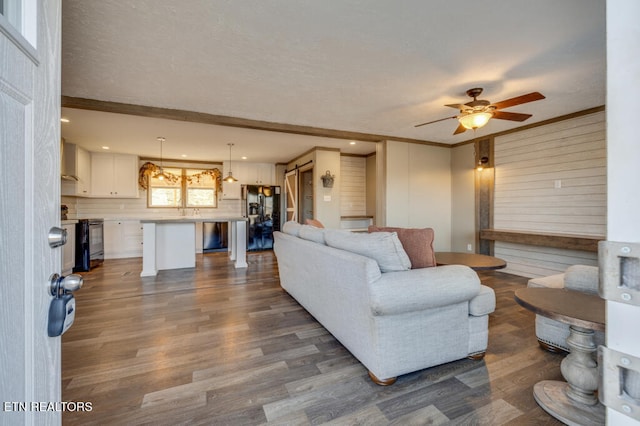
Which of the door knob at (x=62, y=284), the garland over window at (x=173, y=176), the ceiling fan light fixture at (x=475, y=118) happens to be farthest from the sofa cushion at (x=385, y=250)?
the garland over window at (x=173, y=176)

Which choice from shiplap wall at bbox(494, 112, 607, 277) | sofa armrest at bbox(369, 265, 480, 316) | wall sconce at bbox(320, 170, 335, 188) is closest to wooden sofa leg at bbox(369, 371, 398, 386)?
sofa armrest at bbox(369, 265, 480, 316)

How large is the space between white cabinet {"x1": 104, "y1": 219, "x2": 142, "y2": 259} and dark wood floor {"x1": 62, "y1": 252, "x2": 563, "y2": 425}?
371 cm

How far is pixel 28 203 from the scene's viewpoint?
0.58 meters

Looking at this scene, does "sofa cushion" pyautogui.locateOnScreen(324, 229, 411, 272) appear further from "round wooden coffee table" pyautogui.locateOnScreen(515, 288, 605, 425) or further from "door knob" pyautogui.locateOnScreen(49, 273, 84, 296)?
"door knob" pyautogui.locateOnScreen(49, 273, 84, 296)

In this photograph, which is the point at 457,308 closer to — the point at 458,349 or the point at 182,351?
the point at 458,349

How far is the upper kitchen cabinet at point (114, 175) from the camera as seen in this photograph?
6062mm

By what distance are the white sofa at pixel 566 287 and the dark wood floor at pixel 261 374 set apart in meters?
0.11

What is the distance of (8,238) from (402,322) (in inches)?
69.9

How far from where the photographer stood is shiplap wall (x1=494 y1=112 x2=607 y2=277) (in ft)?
12.2

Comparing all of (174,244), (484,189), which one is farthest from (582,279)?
(174,244)

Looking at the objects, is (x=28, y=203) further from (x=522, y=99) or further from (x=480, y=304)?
(x=522, y=99)

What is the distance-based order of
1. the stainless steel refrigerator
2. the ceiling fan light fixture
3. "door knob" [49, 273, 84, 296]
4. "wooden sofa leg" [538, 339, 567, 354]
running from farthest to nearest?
1. the stainless steel refrigerator
2. the ceiling fan light fixture
3. "wooden sofa leg" [538, 339, 567, 354]
4. "door knob" [49, 273, 84, 296]

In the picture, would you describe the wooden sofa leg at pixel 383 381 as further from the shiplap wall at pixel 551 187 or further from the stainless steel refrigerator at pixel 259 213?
the stainless steel refrigerator at pixel 259 213

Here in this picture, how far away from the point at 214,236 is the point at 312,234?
4930 millimetres
